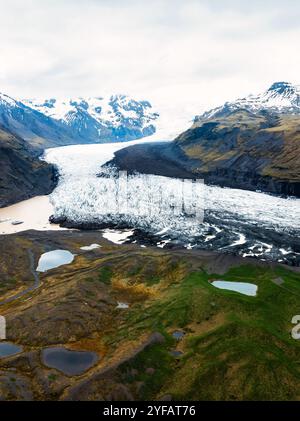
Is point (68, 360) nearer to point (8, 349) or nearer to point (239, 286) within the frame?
point (8, 349)

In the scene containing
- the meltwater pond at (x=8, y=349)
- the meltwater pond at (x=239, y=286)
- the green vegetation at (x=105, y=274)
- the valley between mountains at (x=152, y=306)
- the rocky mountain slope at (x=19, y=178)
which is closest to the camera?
the valley between mountains at (x=152, y=306)

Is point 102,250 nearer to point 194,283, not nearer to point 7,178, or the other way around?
point 194,283

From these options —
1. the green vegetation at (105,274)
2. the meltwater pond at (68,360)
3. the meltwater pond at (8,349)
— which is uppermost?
the green vegetation at (105,274)

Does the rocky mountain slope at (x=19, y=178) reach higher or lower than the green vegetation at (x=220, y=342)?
higher

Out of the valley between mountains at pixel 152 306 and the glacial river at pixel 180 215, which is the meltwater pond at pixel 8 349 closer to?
the valley between mountains at pixel 152 306

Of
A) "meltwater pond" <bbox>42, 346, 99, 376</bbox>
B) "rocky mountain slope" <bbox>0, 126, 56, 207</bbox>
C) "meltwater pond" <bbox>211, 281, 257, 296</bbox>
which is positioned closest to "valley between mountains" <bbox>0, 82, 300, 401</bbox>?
"meltwater pond" <bbox>42, 346, 99, 376</bbox>

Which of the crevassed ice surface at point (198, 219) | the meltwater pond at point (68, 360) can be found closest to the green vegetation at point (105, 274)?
the meltwater pond at point (68, 360)

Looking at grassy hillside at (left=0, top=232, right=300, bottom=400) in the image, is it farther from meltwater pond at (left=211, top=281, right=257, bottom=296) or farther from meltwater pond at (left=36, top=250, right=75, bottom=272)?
meltwater pond at (left=36, top=250, right=75, bottom=272)
